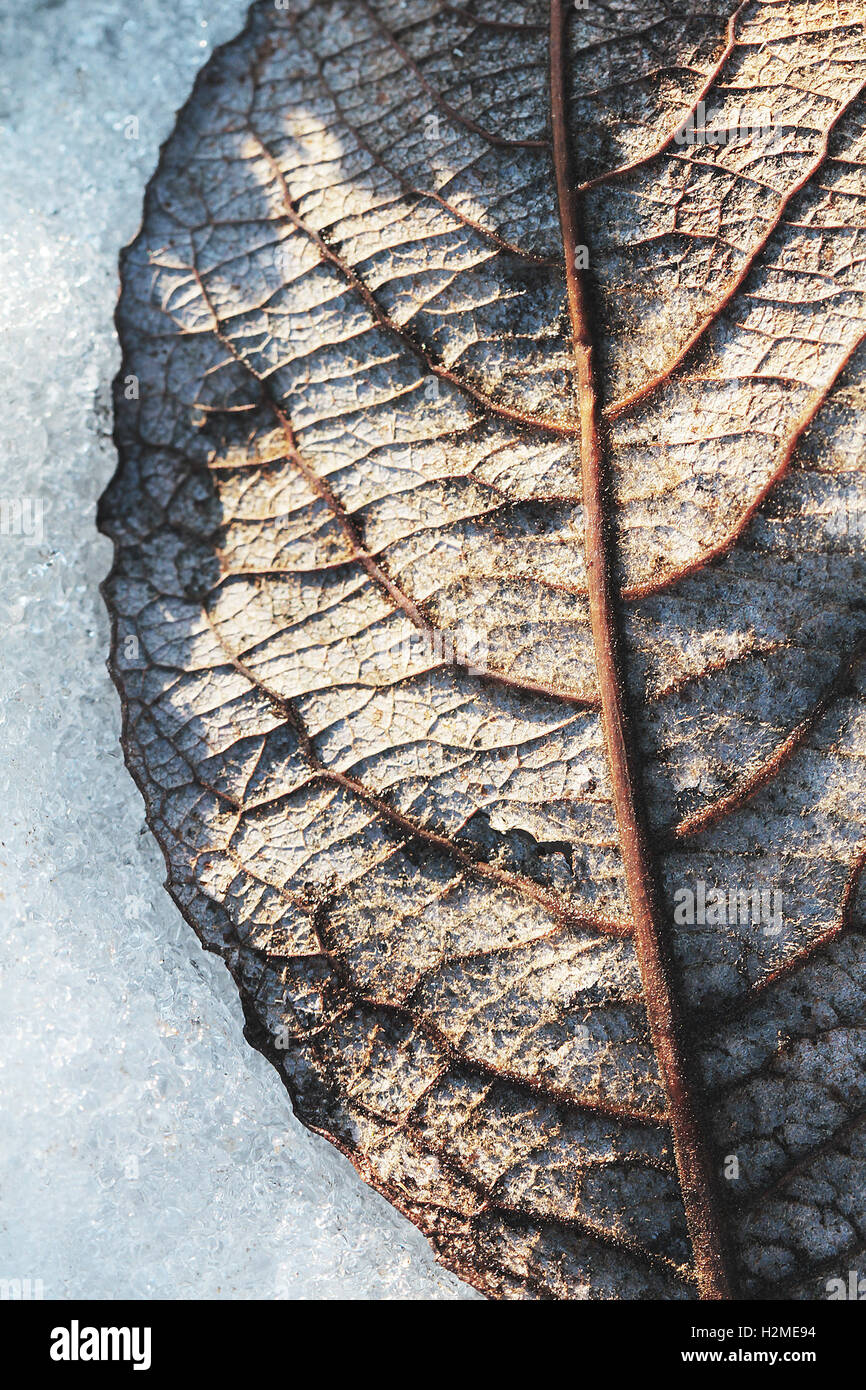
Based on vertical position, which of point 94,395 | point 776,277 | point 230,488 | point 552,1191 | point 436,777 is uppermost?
point 94,395

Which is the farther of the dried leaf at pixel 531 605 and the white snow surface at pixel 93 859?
the white snow surface at pixel 93 859

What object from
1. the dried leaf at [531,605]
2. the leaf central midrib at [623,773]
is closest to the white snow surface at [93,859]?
the dried leaf at [531,605]

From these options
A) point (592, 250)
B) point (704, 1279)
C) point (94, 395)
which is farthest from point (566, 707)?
point (94, 395)

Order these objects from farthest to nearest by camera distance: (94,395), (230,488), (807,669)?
1. (94,395)
2. (230,488)
3. (807,669)

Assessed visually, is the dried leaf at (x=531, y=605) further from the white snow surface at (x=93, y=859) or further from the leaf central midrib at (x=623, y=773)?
the white snow surface at (x=93, y=859)

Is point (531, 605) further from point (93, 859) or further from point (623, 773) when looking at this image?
point (93, 859)

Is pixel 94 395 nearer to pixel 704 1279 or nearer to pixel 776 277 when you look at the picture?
pixel 776 277

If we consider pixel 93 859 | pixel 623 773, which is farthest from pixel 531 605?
pixel 93 859
